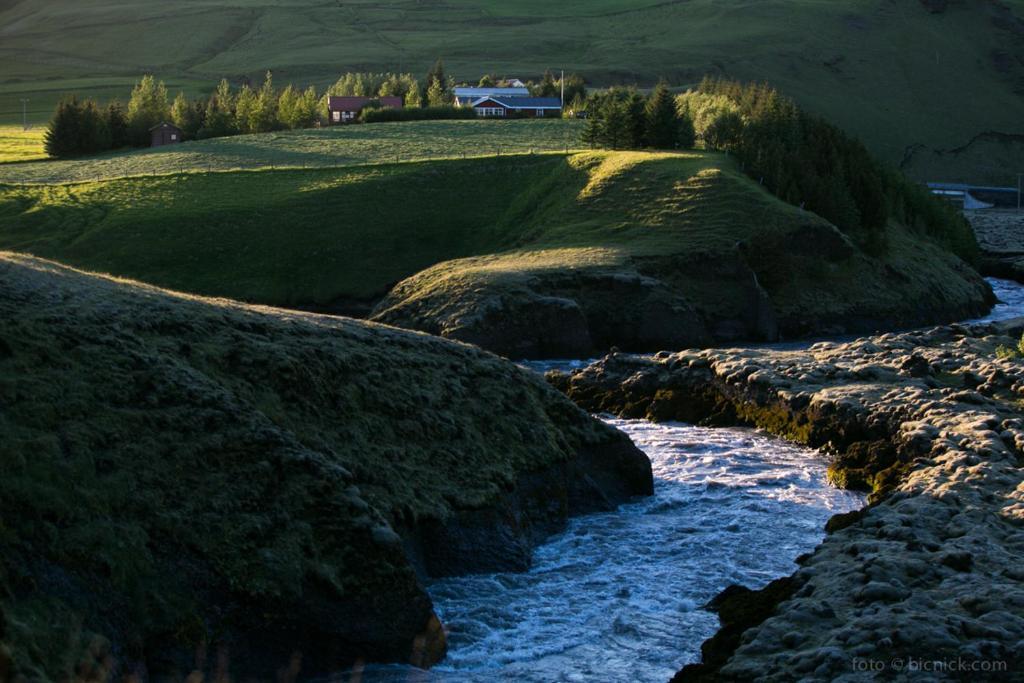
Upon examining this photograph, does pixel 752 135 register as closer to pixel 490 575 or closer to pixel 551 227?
pixel 551 227

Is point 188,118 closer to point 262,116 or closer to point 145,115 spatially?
point 145,115

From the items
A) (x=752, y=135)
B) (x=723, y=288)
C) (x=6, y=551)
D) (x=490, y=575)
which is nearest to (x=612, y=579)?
(x=490, y=575)

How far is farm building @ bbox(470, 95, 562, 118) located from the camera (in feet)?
461

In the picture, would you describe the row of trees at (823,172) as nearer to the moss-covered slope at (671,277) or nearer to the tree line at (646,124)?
the moss-covered slope at (671,277)

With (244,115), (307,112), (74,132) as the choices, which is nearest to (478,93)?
(307,112)

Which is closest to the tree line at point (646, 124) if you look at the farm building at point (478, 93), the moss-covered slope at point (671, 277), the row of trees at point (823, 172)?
the row of trees at point (823, 172)

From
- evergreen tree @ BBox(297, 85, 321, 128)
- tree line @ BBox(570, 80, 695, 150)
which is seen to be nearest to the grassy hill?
tree line @ BBox(570, 80, 695, 150)

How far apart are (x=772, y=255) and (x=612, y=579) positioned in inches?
1788

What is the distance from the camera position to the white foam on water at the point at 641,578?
19.7m

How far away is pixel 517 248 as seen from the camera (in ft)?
238

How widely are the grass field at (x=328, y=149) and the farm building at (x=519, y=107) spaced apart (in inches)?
801

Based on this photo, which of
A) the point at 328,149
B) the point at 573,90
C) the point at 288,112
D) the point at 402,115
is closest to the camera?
the point at 328,149

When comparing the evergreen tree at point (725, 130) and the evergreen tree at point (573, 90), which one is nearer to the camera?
the evergreen tree at point (725, 130)

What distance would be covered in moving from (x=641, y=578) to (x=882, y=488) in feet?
26.4
